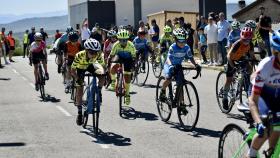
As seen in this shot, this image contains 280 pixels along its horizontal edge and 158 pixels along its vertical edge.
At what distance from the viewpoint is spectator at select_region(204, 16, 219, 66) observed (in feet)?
76.9

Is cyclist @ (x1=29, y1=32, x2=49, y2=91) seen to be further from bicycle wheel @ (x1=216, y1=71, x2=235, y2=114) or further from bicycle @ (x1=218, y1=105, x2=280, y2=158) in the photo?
bicycle @ (x1=218, y1=105, x2=280, y2=158)

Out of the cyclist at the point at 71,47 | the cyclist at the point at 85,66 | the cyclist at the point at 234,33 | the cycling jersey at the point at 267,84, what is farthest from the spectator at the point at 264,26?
the cycling jersey at the point at 267,84

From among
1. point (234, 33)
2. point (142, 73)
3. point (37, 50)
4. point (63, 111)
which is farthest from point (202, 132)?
point (142, 73)

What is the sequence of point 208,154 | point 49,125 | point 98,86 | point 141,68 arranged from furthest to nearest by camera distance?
point 141,68 → point 49,125 → point 98,86 → point 208,154

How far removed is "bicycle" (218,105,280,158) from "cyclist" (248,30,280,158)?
0.09m

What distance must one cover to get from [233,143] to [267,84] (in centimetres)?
103

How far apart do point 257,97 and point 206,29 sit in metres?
18.2

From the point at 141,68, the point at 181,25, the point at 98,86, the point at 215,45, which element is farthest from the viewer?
the point at 181,25

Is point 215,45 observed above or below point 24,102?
above

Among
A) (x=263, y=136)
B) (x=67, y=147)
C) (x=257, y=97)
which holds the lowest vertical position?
(x=67, y=147)

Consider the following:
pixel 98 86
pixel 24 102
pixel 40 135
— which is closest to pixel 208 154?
pixel 98 86

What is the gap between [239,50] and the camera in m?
Answer: 11.9

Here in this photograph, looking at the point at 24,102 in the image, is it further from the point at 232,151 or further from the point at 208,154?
the point at 232,151

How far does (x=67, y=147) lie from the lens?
32.7ft
